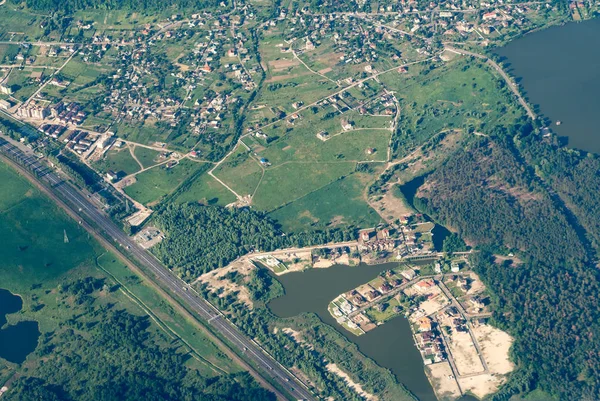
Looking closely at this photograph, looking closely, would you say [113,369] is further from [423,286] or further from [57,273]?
[423,286]

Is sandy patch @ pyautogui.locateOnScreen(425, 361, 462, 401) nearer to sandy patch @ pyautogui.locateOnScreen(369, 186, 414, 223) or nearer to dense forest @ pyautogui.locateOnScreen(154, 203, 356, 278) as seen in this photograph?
dense forest @ pyautogui.locateOnScreen(154, 203, 356, 278)

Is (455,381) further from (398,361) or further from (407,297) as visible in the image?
(407,297)

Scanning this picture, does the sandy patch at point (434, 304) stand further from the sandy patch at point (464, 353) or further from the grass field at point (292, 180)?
the grass field at point (292, 180)

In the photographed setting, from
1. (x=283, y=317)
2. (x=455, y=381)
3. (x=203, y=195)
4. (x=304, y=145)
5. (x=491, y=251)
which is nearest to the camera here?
(x=455, y=381)

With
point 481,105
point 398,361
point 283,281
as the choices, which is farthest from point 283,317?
point 481,105

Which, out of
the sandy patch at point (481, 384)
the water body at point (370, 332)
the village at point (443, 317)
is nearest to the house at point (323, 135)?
the water body at point (370, 332)

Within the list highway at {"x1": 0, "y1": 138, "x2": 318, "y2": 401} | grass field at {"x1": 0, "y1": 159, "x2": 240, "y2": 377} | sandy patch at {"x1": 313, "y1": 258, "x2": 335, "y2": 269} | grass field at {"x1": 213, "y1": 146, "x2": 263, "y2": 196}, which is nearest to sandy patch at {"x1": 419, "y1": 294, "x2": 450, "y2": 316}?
sandy patch at {"x1": 313, "y1": 258, "x2": 335, "y2": 269}
